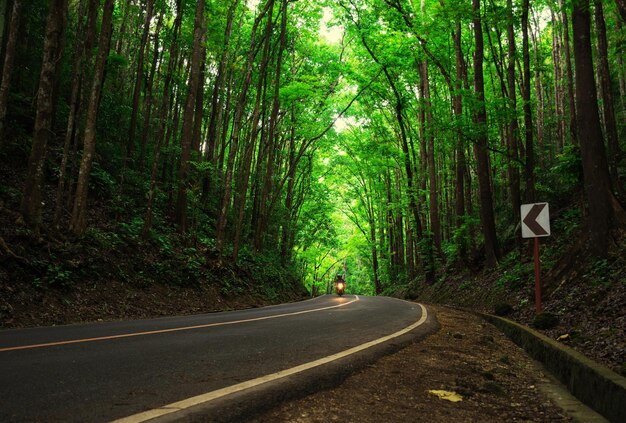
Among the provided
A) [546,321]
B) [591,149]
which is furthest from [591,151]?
[546,321]

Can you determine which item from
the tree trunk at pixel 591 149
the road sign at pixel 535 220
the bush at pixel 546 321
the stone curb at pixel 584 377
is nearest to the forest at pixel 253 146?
the tree trunk at pixel 591 149

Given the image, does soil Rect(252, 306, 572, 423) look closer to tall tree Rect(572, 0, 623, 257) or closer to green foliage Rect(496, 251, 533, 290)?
tall tree Rect(572, 0, 623, 257)

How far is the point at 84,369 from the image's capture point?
4.42 m

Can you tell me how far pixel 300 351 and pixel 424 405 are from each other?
7.34 ft

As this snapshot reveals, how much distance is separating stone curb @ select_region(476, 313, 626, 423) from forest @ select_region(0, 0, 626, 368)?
185 cm

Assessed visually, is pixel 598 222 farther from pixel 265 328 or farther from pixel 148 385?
pixel 148 385

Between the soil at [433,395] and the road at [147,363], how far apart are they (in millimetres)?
515

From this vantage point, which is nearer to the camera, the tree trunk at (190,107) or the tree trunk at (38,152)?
the tree trunk at (38,152)

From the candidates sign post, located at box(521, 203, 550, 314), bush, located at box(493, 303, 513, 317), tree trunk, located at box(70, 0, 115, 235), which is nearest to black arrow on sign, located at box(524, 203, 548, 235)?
sign post, located at box(521, 203, 550, 314)

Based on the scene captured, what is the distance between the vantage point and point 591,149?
31.7ft

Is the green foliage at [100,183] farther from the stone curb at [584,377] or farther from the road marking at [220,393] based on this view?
the stone curb at [584,377]

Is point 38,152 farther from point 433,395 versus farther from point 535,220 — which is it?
point 535,220

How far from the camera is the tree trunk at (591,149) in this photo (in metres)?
9.28

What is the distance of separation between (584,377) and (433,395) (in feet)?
5.78
